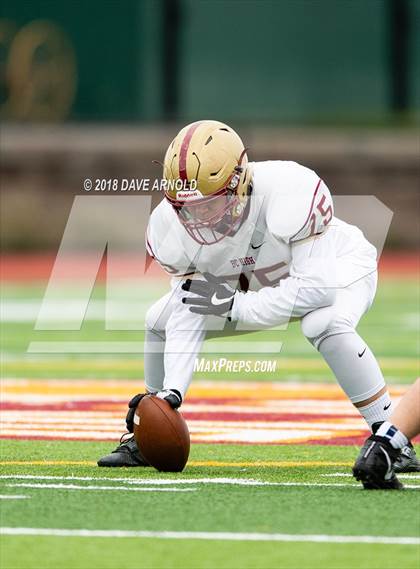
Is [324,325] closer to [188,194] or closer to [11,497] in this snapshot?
[188,194]

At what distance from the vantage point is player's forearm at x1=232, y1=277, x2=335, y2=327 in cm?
541

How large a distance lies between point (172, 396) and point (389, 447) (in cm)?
98

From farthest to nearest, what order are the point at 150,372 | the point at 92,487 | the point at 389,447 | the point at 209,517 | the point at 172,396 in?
the point at 150,372 < the point at 172,396 < the point at 92,487 < the point at 389,447 < the point at 209,517

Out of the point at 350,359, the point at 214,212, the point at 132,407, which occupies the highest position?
the point at 214,212

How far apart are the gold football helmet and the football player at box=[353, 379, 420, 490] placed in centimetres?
103

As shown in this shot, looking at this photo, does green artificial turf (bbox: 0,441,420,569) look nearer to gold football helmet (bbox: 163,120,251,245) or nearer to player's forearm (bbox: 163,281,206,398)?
player's forearm (bbox: 163,281,206,398)

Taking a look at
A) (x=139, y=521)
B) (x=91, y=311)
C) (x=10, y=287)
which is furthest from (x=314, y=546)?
(x=10, y=287)

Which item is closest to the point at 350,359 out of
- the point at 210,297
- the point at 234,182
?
the point at 210,297

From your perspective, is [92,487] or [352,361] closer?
[92,487]

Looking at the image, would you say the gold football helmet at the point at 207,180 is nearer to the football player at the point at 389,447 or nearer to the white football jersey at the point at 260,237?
the white football jersey at the point at 260,237

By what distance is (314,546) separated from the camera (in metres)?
4.13

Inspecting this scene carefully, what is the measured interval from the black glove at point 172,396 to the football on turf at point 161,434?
2 centimetres

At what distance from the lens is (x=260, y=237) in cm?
570
